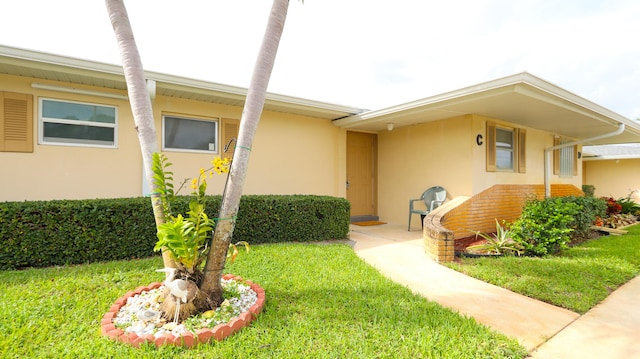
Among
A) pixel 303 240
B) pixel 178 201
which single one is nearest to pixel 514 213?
pixel 303 240

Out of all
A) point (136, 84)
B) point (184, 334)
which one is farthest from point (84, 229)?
point (184, 334)

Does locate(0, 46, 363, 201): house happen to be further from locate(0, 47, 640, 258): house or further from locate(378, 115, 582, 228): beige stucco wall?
locate(378, 115, 582, 228): beige stucco wall

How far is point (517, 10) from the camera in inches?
225

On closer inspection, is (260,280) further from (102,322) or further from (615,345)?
(615,345)

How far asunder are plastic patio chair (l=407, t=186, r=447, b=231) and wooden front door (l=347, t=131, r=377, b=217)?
1.56 meters

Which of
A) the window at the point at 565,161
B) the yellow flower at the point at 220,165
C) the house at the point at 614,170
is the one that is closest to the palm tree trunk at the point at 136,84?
the yellow flower at the point at 220,165

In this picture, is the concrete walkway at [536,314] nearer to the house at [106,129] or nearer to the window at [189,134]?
the house at [106,129]

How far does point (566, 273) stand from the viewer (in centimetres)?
359

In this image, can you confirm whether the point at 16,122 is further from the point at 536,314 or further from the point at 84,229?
the point at 536,314

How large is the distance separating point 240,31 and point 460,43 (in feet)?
17.9

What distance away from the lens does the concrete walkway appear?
2.12m

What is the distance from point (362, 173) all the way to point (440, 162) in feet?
7.21

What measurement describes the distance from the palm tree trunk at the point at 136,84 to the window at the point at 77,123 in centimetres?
319

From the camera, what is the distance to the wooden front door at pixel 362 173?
7906mm
